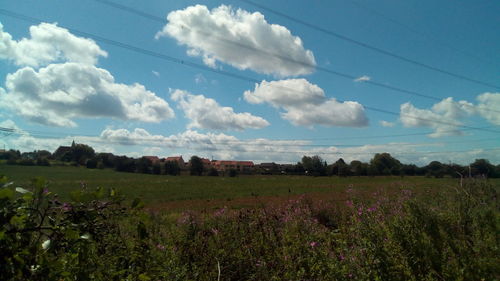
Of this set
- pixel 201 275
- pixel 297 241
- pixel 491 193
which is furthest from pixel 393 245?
pixel 491 193

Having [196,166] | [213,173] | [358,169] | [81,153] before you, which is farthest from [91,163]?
[358,169]

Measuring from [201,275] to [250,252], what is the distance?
2.92ft

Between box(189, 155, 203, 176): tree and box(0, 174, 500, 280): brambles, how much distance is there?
7923 cm

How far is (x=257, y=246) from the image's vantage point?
400 cm

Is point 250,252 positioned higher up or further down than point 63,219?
further down

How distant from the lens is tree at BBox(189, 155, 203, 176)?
82812mm

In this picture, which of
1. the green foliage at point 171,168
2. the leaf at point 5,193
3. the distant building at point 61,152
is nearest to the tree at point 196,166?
the green foliage at point 171,168

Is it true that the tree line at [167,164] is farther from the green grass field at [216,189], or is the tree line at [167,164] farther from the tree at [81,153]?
the green grass field at [216,189]

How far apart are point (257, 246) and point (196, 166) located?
81.9 m

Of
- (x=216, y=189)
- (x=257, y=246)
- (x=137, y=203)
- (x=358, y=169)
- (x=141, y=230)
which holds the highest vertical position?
(x=137, y=203)

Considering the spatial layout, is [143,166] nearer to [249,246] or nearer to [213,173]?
[213,173]

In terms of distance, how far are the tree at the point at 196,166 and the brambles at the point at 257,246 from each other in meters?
79.2

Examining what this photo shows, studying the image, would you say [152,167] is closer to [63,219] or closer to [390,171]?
[390,171]

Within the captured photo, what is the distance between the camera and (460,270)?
2791 millimetres
